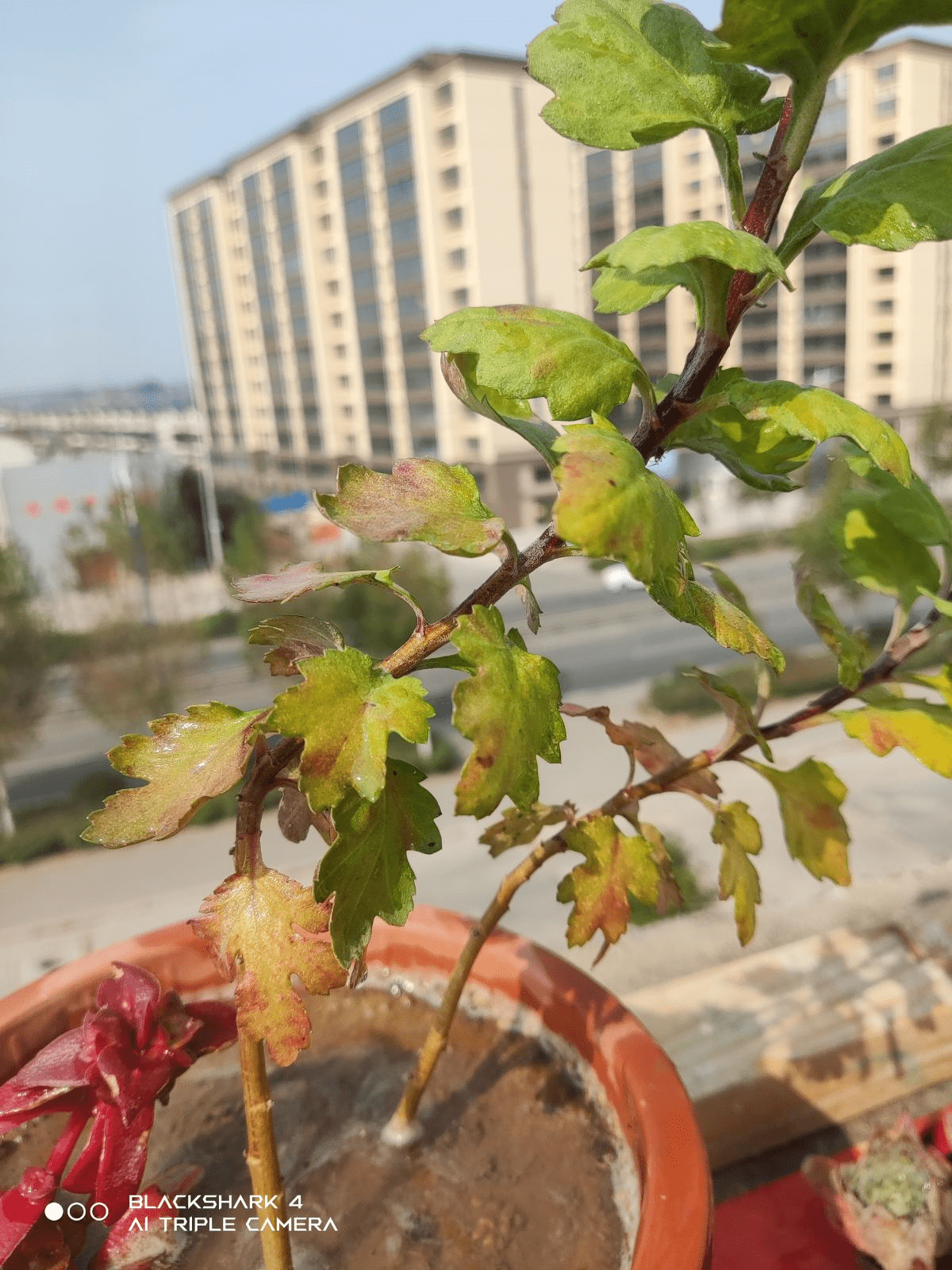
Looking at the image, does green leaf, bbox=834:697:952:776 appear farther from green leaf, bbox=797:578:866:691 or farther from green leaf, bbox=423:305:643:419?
green leaf, bbox=423:305:643:419

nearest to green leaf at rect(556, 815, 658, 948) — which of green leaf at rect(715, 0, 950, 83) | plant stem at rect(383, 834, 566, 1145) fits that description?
plant stem at rect(383, 834, 566, 1145)

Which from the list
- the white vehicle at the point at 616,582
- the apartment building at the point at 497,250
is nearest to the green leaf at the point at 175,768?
the white vehicle at the point at 616,582

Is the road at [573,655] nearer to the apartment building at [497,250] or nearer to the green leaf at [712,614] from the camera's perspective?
the apartment building at [497,250]

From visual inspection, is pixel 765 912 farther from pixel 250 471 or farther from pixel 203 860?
pixel 250 471

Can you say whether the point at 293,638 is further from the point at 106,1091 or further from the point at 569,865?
the point at 569,865

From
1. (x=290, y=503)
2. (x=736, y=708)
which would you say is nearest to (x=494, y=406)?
(x=736, y=708)
